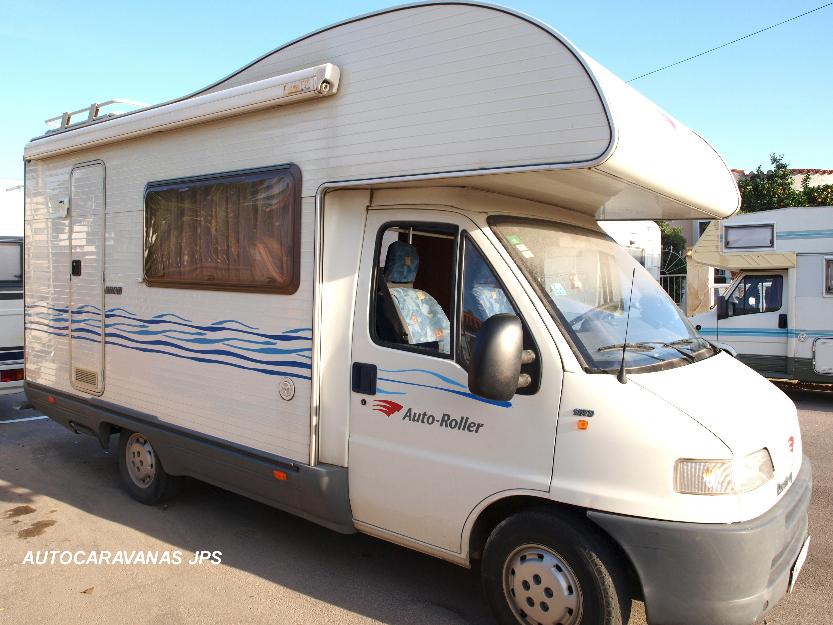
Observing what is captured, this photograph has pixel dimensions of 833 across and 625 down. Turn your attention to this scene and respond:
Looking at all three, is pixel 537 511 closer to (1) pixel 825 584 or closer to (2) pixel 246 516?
(1) pixel 825 584

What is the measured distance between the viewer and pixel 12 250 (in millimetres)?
9172

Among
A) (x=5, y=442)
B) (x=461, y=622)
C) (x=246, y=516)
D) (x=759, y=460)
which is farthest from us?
(x=5, y=442)

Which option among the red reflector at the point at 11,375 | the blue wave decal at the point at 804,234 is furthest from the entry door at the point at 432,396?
the blue wave decal at the point at 804,234

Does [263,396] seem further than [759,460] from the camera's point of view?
Yes

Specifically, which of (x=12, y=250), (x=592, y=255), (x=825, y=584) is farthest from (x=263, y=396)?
(x=12, y=250)

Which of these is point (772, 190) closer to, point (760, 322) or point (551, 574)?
point (760, 322)

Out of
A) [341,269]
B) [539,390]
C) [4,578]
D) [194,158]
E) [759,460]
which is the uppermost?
[194,158]

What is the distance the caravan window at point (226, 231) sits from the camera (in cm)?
429

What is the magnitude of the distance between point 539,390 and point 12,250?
27.9 ft

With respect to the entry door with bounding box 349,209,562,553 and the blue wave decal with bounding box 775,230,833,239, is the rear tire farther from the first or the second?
the blue wave decal with bounding box 775,230,833,239

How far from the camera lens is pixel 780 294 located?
10586 millimetres

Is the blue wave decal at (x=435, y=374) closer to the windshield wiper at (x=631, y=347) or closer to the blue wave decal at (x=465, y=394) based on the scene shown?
the blue wave decal at (x=465, y=394)

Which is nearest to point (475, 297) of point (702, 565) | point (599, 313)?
point (599, 313)

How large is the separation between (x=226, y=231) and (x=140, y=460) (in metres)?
2.14
